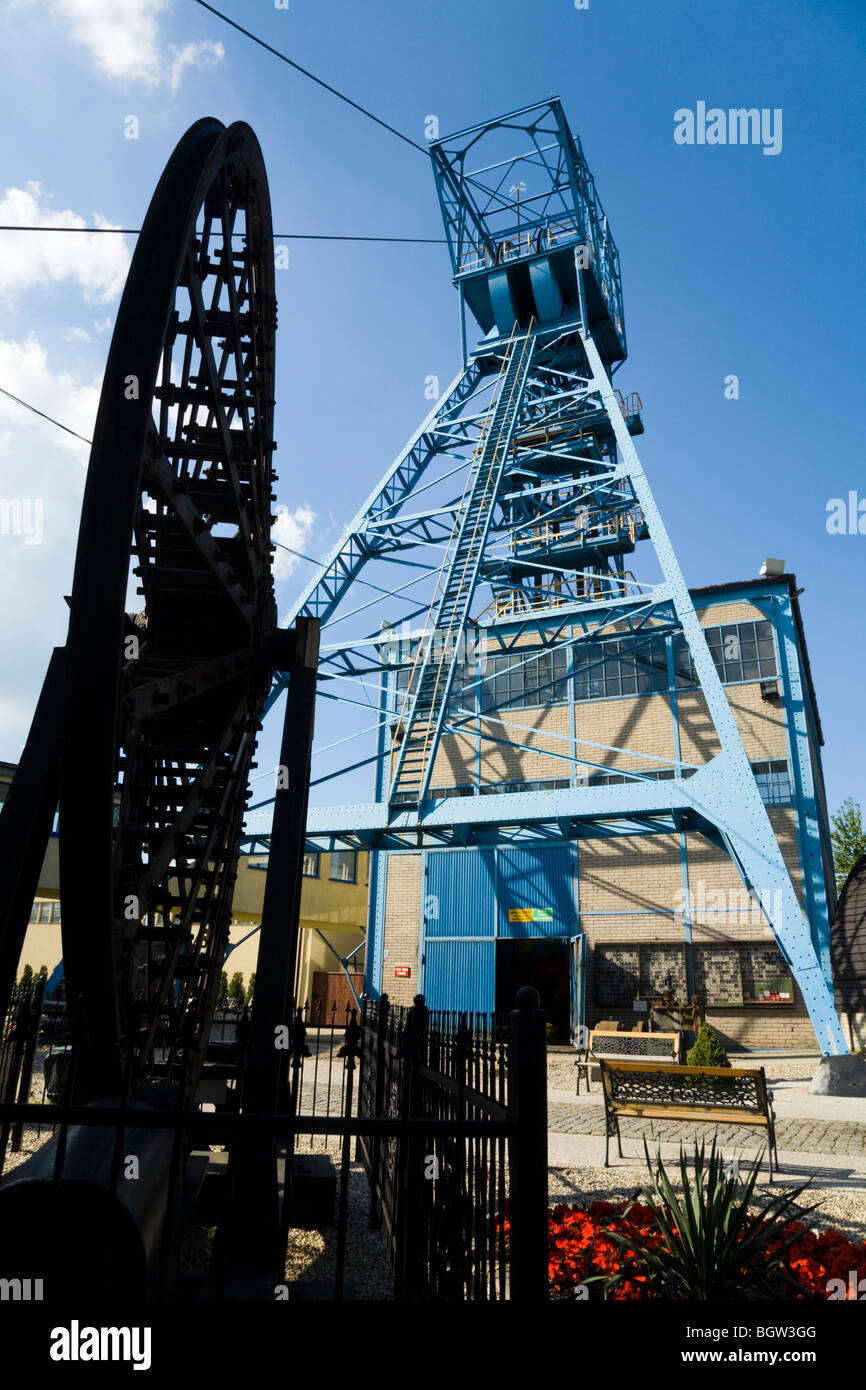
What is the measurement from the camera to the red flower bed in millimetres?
4000

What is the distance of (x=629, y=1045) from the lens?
629 inches

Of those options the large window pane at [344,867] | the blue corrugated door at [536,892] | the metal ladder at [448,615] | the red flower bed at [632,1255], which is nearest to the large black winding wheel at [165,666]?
the red flower bed at [632,1255]

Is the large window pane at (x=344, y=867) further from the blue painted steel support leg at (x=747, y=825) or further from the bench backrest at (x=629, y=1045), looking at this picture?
the blue painted steel support leg at (x=747, y=825)

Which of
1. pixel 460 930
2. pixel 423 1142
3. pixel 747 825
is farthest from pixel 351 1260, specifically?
pixel 460 930

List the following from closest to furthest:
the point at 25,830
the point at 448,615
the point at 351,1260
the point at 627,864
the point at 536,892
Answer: the point at 25,830, the point at 351,1260, the point at 448,615, the point at 627,864, the point at 536,892

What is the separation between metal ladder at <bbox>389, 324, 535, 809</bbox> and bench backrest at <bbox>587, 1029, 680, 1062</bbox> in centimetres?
536

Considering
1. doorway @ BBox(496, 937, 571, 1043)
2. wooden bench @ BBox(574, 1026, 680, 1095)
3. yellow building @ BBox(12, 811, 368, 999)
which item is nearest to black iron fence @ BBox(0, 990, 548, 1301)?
wooden bench @ BBox(574, 1026, 680, 1095)

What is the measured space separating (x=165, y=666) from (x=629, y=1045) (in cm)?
1304

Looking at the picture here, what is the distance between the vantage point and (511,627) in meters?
24.5

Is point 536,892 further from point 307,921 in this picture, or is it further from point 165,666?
point 165,666

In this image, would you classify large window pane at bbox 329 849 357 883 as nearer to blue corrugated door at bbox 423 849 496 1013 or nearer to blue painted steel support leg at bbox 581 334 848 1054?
blue corrugated door at bbox 423 849 496 1013

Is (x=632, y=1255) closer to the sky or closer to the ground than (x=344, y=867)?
closer to the ground

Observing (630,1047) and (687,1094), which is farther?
(630,1047)
